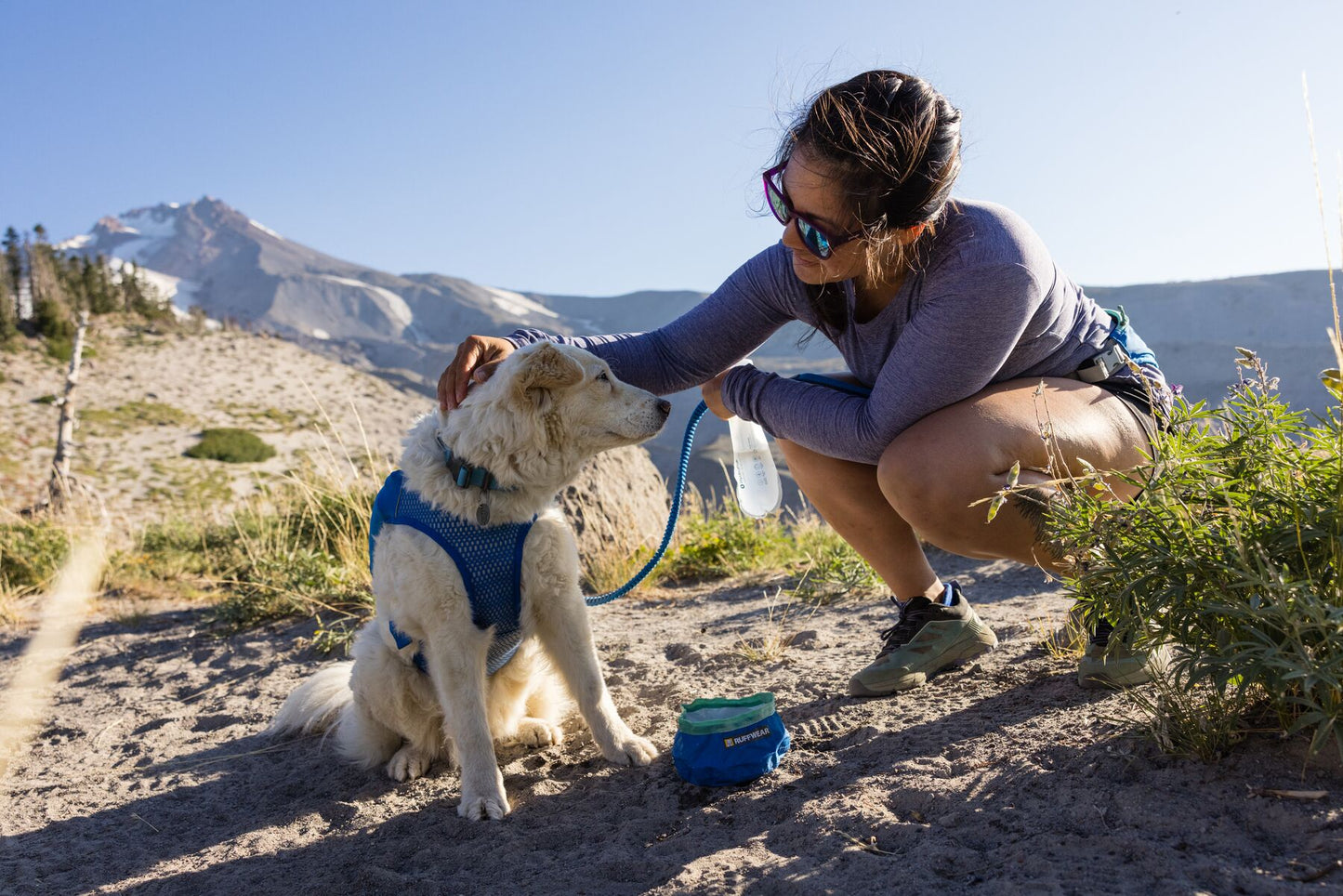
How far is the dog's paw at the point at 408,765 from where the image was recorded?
2.94 metres

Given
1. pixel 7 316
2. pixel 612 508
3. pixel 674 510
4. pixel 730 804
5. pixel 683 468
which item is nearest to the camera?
pixel 730 804

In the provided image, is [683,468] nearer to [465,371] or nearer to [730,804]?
[465,371]

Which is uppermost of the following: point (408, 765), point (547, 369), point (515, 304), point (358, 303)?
point (358, 303)

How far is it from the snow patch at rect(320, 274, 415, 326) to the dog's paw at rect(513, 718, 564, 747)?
16510cm

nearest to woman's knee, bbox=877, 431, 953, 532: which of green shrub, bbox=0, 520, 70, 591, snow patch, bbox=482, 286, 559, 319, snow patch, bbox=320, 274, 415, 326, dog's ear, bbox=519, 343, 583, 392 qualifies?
dog's ear, bbox=519, 343, 583, 392

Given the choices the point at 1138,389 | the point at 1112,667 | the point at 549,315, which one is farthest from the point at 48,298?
the point at 549,315

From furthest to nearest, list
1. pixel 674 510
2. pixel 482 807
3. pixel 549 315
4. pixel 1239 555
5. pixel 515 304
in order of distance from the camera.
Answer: pixel 515 304
pixel 549 315
pixel 674 510
pixel 482 807
pixel 1239 555

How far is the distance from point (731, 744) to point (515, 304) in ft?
524

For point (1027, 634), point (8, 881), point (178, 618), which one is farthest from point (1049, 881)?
point (178, 618)

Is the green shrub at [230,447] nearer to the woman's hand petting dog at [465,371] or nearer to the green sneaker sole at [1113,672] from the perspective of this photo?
the woman's hand petting dog at [465,371]

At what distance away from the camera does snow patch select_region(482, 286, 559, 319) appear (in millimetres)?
146750

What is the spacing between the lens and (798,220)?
263 centimetres

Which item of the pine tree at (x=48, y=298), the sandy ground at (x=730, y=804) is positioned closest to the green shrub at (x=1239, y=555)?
the sandy ground at (x=730, y=804)

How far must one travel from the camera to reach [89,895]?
2.24 m
